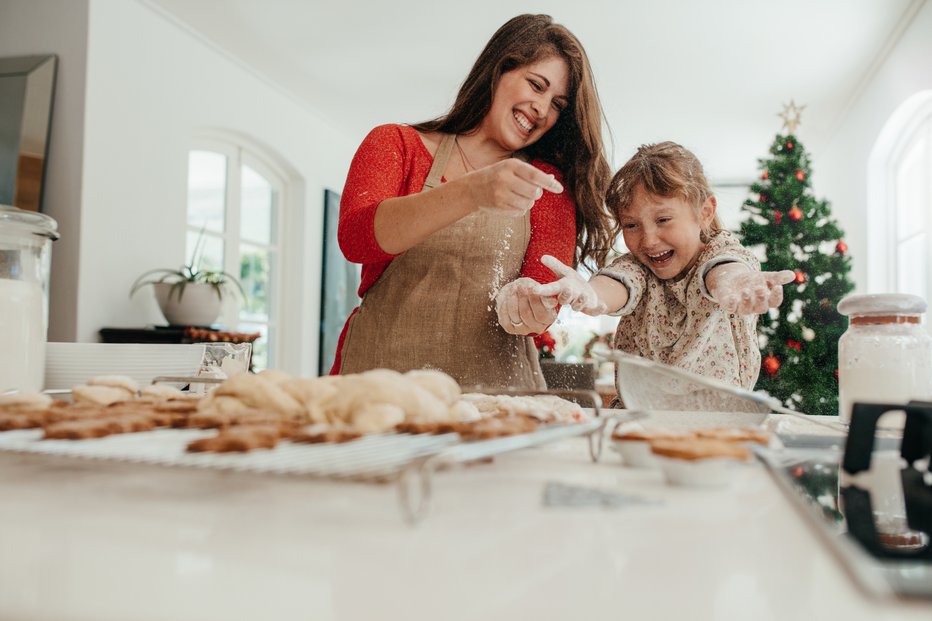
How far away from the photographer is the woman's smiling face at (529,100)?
1489mm

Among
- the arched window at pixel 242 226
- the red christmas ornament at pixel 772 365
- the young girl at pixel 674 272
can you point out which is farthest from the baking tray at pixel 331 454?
the arched window at pixel 242 226

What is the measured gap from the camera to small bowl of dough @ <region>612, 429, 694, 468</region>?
0.56 meters

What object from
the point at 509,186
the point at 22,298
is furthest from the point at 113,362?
the point at 509,186

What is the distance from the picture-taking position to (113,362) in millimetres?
989

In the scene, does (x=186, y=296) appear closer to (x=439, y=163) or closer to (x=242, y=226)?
(x=242, y=226)

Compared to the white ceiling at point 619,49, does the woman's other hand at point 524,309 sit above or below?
below

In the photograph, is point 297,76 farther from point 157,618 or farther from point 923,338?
point 157,618

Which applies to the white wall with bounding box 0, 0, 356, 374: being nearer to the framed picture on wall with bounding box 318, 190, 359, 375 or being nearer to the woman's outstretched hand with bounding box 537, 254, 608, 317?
the framed picture on wall with bounding box 318, 190, 359, 375

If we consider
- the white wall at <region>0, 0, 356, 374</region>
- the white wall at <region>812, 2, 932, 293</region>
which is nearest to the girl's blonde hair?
the white wall at <region>0, 0, 356, 374</region>

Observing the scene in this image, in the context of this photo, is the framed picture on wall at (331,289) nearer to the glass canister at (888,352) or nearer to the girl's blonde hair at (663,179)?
the girl's blonde hair at (663,179)

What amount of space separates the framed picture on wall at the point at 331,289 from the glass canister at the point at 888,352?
16.4 ft

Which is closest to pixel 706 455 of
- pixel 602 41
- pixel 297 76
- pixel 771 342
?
pixel 771 342

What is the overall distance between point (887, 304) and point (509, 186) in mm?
515

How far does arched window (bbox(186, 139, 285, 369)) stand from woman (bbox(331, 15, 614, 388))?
327 centimetres
